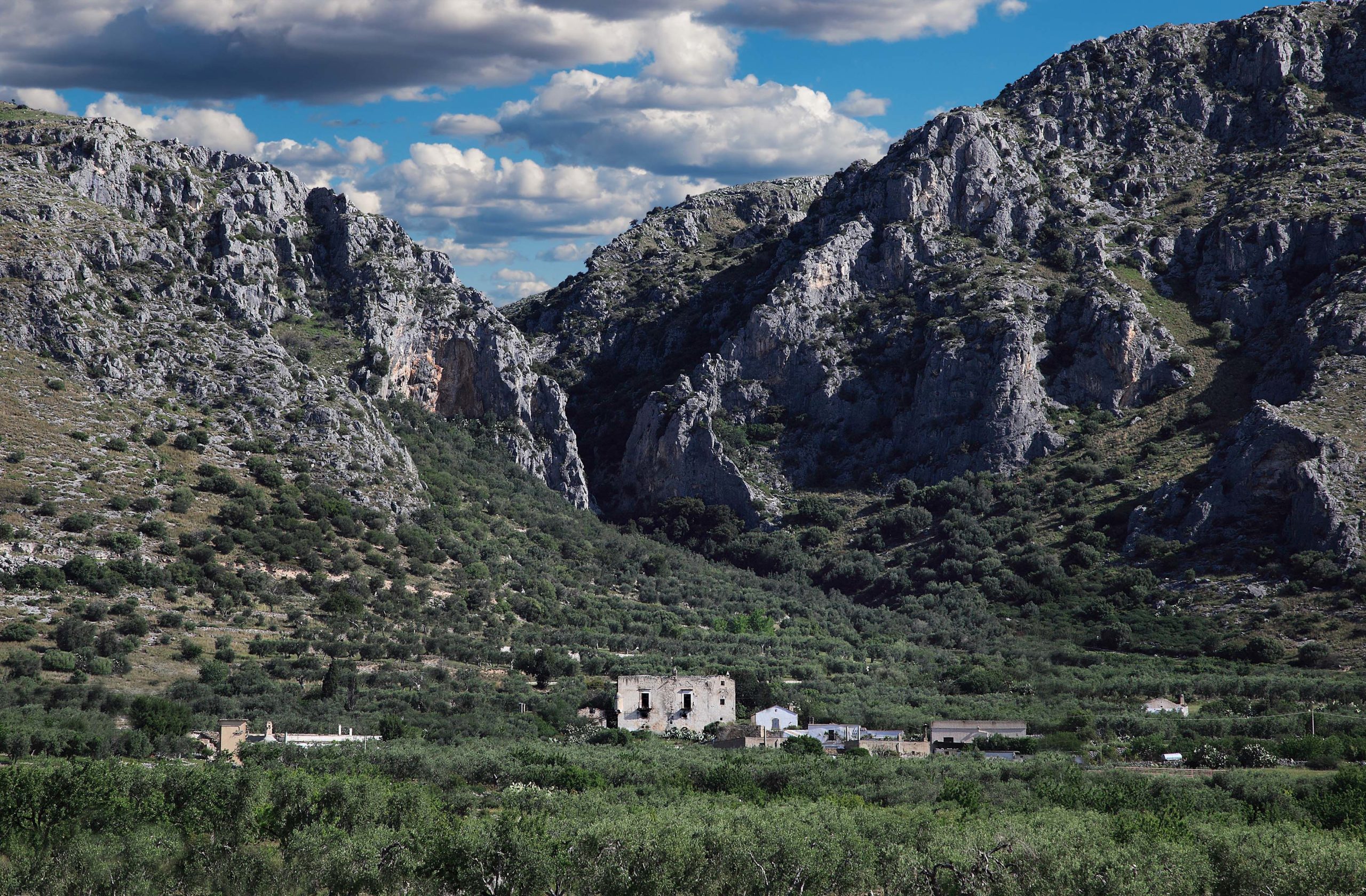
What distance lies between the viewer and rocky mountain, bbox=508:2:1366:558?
98750 mm

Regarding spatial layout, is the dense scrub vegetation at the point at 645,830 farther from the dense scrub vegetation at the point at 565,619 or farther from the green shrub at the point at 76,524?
the green shrub at the point at 76,524

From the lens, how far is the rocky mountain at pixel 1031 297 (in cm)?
9875

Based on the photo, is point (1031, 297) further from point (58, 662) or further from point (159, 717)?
point (58, 662)

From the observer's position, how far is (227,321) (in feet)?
295

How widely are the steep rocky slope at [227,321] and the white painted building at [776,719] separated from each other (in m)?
29.4

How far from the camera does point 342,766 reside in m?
48.2

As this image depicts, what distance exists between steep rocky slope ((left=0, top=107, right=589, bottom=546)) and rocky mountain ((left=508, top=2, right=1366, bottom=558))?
527 inches

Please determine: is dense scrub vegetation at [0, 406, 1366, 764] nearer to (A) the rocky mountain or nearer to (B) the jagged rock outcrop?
(B) the jagged rock outcrop

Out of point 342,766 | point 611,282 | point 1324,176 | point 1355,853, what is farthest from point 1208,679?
point 611,282

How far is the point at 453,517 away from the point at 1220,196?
65.1 m

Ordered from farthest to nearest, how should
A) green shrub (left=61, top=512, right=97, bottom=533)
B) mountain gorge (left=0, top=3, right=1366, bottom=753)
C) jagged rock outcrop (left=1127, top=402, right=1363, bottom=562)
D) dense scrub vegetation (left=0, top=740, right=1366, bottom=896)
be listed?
jagged rock outcrop (left=1127, top=402, right=1363, bottom=562), mountain gorge (left=0, top=3, right=1366, bottom=753), green shrub (left=61, top=512, right=97, bottom=533), dense scrub vegetation (left=0, top=740, right=1366, bottom=896)

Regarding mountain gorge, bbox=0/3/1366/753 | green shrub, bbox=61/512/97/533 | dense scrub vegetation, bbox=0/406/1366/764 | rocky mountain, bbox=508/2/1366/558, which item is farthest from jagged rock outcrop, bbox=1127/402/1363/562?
green shrub, bbox=61/512/97/533

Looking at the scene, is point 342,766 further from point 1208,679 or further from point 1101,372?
point 1101,372

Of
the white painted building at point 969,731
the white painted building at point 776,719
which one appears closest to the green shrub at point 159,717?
the white painted building at point 776,719
